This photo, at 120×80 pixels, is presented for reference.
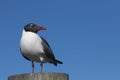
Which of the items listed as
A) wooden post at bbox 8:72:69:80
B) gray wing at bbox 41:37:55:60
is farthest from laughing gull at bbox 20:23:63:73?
wooden post at bbox 8:72:69:80

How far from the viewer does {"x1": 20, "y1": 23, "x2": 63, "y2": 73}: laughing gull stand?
33.0 ft

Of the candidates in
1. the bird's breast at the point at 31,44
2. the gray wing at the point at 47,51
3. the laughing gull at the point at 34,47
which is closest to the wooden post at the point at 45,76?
the laughing gull at the point at 34,47

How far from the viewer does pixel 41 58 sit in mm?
10242

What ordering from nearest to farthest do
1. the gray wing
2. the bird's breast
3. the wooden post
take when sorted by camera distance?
the wooden post → the bird's breast → the gray wing

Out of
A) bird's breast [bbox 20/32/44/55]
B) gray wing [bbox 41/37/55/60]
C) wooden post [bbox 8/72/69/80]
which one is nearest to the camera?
wooden post [bbox 8/72/69/80]

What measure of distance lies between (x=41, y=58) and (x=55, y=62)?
1.07 meters

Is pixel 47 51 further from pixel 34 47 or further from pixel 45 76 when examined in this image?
pixel 45 76

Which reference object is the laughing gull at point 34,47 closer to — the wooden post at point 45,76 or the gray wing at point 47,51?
the gray wing at point 47,51

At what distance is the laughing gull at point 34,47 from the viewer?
1005cm

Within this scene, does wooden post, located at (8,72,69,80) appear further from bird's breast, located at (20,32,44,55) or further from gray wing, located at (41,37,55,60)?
gray wing, located at (41,37,55,60)

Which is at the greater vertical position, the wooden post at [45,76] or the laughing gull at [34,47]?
the laughing gull at [34,47]

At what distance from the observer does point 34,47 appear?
1023 cm

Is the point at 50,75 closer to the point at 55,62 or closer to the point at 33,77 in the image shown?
the point at 33,77

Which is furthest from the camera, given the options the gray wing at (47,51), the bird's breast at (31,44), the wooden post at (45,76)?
the gray wing at (47,51)
